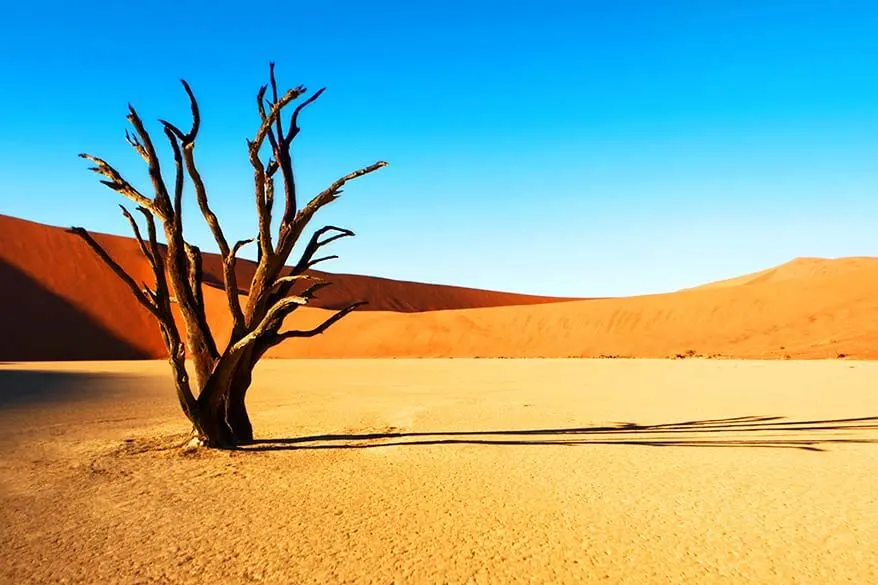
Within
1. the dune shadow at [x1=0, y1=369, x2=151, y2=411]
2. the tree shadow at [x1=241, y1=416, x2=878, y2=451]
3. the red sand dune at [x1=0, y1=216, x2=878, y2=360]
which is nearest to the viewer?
the tree shadow at [x1=241, y1=416, x2=878, y2=451]

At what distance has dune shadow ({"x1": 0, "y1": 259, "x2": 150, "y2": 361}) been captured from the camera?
35094mm

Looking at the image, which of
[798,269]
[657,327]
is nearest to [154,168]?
[657,327]

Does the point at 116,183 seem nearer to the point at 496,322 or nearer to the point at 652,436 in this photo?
the point at 652,436

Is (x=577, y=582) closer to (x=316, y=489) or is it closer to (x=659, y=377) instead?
(x=316, y=489)

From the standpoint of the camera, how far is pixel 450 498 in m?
5.41

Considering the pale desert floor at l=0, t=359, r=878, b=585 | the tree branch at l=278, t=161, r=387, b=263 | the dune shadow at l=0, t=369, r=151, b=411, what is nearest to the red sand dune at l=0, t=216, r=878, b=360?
the dune shadow at l=0, t=369, r=151, b=411

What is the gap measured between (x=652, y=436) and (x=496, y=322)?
34.3 metres

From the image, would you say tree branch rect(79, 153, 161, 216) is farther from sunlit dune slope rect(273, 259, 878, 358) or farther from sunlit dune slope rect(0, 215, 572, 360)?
sunlit dune slope rect(0, 215, 572, 360)

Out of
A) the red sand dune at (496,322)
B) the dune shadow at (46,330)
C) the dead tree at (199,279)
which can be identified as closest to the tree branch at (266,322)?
the dead tree at (199,279)

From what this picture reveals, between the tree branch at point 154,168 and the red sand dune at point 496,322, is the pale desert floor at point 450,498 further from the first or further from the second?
the red sand dune at point 496,322

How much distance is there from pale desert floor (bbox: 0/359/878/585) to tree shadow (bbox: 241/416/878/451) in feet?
0.18

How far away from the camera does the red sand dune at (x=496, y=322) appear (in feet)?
103

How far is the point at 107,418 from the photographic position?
10773mm

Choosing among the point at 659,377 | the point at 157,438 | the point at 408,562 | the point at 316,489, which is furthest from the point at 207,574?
the point at 659,377
